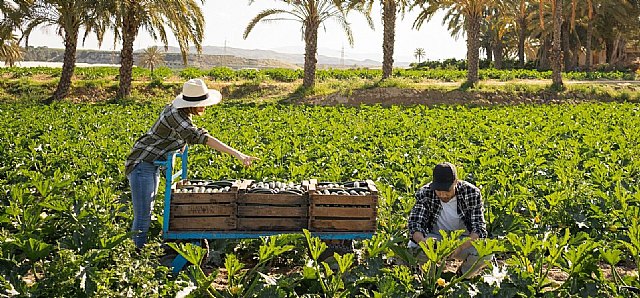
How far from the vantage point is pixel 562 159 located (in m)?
9.95

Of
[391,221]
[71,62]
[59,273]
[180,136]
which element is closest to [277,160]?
[391,221]

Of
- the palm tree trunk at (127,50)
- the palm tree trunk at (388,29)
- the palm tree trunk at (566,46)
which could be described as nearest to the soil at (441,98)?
the palm tree trunk at (388,29)

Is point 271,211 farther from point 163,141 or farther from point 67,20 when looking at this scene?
point 67,20

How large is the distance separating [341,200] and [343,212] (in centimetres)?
10

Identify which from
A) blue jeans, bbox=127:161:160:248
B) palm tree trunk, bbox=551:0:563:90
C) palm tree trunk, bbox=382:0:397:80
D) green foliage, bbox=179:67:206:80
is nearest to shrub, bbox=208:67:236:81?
green foliage, bbox=179:67:206:80

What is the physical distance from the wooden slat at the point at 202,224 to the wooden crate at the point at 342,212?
666 millimetres

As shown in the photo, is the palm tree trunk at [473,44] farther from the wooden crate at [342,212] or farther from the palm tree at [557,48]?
the wooden crate at [342,212]

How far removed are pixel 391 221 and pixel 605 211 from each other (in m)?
2.21

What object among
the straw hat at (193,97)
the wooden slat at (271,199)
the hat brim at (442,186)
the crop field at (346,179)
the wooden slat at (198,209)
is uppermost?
the straw hat at (193,97)

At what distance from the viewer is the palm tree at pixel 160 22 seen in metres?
24.5

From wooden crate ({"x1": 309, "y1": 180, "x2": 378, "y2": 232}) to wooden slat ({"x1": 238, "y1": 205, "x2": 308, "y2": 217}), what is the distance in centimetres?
12

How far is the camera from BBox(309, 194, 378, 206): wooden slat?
552 cm

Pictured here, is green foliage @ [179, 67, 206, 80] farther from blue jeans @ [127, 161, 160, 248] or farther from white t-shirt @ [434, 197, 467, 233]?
white t-shirt @ [434, 197, 467, 233]

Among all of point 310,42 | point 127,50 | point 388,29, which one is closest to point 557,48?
point 388,29
